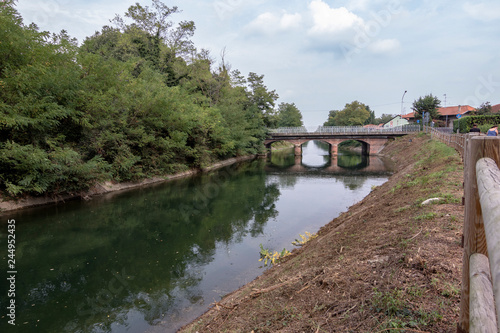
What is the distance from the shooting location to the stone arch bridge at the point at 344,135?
48156 millimetres

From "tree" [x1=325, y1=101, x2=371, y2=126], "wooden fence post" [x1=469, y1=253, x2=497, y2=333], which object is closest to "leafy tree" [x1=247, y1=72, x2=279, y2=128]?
"tree" [x1=325, y1=101, x2=371, y2=126]

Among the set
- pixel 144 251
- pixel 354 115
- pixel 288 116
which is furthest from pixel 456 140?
pixel 288 116

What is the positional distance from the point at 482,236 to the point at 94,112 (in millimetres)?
20514

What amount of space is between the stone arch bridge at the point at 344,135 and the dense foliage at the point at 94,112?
16155 millimetres

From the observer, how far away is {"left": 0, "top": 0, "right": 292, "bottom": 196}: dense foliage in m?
13.7

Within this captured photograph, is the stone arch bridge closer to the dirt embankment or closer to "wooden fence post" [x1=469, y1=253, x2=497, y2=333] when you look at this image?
the dirt embankment

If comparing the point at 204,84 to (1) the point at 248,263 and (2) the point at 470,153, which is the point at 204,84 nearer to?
(1) the point at 248,263

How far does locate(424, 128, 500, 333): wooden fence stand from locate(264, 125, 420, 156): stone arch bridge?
49.1 m

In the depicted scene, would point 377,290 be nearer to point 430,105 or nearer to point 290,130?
point 290,130

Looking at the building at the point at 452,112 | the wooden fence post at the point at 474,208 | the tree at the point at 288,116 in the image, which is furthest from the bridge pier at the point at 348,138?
the wooden fence post at the point at 474,208

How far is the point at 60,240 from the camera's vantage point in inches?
453

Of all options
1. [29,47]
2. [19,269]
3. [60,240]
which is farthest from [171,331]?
[29,47]

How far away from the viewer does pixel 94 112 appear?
722 inches

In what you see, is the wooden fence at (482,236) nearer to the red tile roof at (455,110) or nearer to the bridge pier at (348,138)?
the bridge pier at (348,138)
